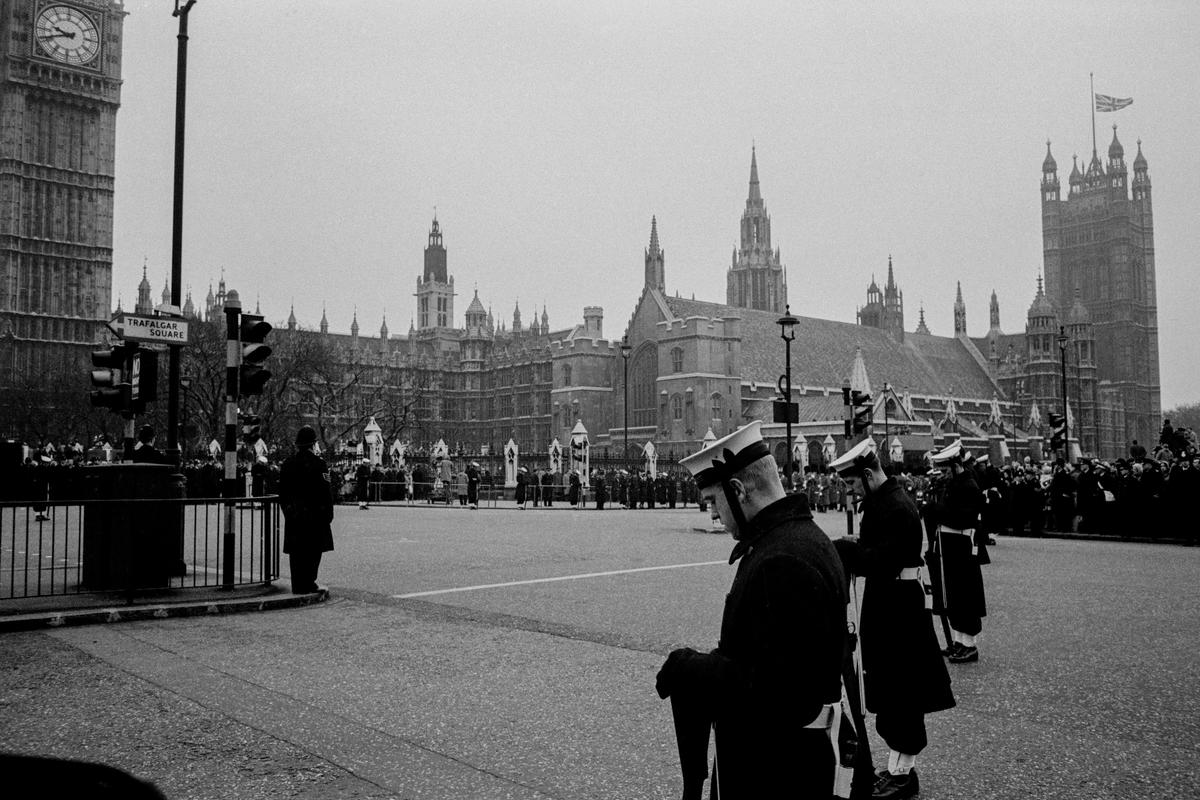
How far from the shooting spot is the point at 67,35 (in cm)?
8562

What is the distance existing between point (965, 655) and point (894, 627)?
2.98 m

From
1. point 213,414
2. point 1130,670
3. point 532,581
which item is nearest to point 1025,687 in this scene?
point 1130,670

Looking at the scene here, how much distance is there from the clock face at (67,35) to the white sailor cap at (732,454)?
10008 cm

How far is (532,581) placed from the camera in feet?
42.0

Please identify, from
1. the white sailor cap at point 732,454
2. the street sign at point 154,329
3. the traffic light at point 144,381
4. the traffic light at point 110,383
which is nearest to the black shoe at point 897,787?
the white sailor cap at point 732,454

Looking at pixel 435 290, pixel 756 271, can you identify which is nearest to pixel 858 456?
pixel 756 271

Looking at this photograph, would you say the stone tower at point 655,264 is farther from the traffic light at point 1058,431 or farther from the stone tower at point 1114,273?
the stone tower at point 1114,273

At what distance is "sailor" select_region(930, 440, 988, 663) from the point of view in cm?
799

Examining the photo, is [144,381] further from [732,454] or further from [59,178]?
[59,178]

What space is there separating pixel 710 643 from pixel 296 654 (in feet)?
11.4

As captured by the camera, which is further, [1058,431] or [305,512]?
[1058,431]

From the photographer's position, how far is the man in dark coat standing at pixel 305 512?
11094mm

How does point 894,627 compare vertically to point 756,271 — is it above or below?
below

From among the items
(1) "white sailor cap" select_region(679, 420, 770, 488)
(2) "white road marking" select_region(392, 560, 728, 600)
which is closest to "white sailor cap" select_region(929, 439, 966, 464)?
(2) "white road marking" select_region(392, 560, 728, 600)
